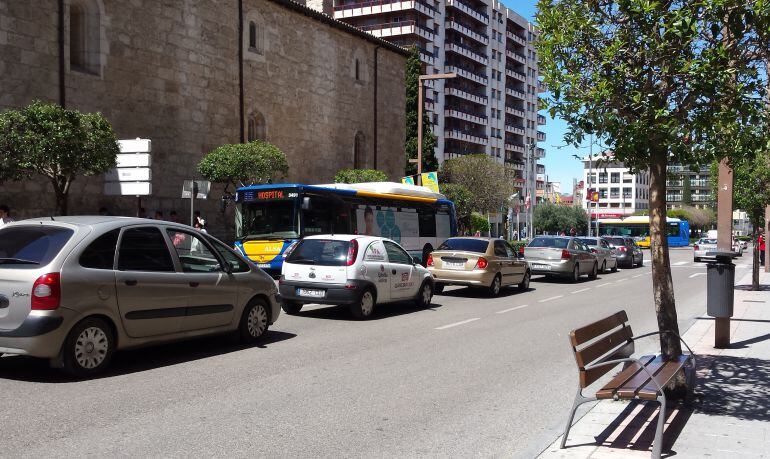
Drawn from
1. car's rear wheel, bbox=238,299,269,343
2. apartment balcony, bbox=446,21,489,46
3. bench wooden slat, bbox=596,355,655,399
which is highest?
apartment balcony, bbox=446,21,489,46

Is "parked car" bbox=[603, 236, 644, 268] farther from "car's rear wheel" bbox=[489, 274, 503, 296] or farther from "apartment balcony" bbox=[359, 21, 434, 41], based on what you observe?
"apartment balcony" bbox=[359, 21, 434, 41]

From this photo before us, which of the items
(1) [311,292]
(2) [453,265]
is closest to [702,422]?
(1) [311,292]

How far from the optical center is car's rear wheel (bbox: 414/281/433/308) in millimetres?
14523


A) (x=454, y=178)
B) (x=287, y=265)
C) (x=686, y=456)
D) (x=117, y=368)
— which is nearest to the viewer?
(x=686, y=456)

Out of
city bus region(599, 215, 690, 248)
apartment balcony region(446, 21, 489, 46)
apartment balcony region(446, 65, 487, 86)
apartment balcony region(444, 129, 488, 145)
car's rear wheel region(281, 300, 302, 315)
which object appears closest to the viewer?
car's rear wheel region(281, 300, 302, 315)

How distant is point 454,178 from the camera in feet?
203

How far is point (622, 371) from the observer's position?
19.1ft

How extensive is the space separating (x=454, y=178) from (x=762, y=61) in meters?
55.5

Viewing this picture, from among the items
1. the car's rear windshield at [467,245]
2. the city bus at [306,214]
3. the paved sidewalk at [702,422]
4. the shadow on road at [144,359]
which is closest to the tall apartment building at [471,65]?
the city bus at [306,214]

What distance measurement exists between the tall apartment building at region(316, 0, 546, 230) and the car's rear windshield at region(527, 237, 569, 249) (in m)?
41.4

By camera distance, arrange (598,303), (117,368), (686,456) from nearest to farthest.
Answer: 1. (686,456)
2. (117,368)
3. (598,303)

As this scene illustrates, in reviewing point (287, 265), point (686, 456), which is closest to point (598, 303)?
point (287, 265)

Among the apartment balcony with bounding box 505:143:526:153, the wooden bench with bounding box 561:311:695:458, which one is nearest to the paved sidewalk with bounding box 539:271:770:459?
the wooden bench with bounding box 561:311:695:458

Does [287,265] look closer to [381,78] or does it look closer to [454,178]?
[381,78]
